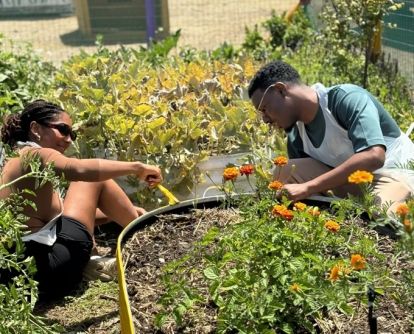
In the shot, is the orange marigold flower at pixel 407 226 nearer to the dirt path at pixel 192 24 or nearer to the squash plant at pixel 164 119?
the squash plant at pixel 164 119

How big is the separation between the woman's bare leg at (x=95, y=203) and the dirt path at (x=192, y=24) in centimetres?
827

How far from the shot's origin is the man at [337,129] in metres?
3.09

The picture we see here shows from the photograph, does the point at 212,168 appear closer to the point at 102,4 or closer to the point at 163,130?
the point at 163,130

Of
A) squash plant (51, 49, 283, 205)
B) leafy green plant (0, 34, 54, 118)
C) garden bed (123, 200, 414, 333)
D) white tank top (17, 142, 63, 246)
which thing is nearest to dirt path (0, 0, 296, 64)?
leafy green plant (0, 34, 54, 118)

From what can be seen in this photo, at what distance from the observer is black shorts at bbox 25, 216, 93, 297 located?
11.0 ft

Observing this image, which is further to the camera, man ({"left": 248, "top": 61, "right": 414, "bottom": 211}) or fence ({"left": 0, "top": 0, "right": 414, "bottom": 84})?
fence ({"left": 0, "top": 0, "right": 414, "bottom": 84})

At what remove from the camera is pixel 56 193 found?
11.6ft

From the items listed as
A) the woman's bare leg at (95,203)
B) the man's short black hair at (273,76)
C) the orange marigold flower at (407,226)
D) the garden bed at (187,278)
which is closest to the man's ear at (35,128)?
the woman's bare leg at (95,203)

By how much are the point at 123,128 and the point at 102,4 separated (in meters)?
7.23

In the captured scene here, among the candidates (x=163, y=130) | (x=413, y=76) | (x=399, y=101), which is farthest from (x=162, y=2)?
(x=163, y=130)

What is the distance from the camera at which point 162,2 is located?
10.3 meters

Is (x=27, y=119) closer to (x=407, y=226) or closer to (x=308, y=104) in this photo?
(x=308, y=104)

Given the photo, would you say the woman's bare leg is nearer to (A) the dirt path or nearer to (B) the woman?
(B) the woman

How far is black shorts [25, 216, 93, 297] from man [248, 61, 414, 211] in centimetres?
110
